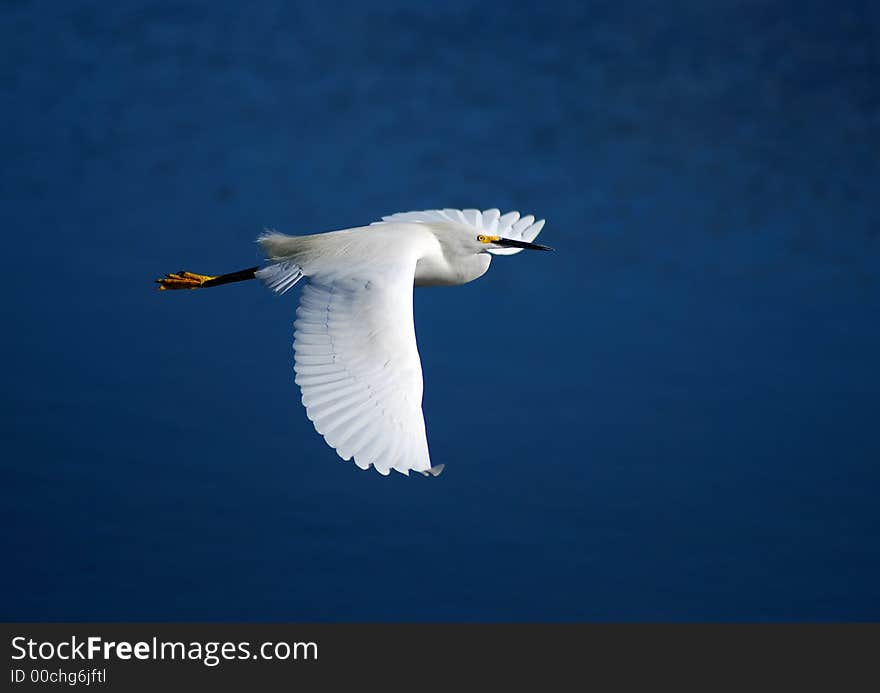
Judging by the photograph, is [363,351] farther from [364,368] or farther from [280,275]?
[280,275]

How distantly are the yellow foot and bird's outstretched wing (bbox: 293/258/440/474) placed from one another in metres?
0.62

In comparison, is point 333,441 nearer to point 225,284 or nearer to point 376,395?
point 376,395

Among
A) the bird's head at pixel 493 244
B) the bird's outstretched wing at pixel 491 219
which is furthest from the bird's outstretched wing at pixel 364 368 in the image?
the bird's outstretched wing at pixel 491 219

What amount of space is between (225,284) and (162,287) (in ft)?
0.61

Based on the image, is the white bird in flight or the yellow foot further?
the yellow foot

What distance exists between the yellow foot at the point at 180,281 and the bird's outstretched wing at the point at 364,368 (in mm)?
622

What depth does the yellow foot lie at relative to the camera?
271 cm

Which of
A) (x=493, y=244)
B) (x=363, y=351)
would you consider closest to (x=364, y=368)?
(x=363, y=351)

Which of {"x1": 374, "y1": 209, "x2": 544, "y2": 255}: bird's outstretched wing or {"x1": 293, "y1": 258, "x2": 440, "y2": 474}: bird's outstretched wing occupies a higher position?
{"x1": 374, "y1": 209, "x2": 544, "y2": 255}: bird's outstretched wing

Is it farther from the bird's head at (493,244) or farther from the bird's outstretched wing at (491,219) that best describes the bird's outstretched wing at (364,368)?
the bird's outstretched wing at (491,219)

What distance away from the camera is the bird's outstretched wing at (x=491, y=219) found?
9.56 ft

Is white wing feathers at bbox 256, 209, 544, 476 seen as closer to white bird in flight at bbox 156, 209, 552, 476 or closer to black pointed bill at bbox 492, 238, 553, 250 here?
white bird in flight at bbox 156, 209, 552, 476

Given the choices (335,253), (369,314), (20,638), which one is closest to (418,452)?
(369,314)

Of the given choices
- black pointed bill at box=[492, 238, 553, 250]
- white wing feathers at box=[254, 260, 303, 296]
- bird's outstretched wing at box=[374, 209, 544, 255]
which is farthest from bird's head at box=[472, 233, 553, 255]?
white wing feathers at box=[254, 260, 303, 296]
